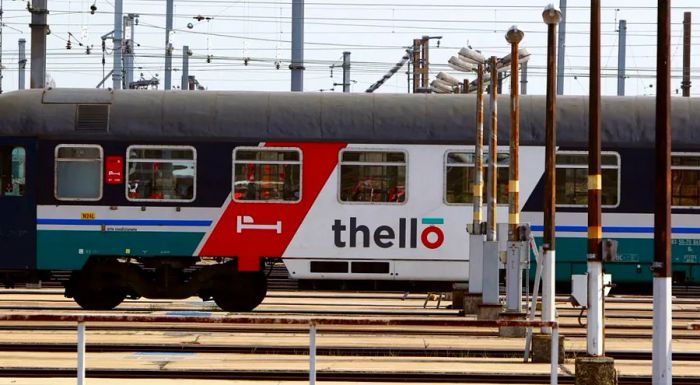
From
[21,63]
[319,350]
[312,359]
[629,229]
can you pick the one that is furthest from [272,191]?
[21,63]

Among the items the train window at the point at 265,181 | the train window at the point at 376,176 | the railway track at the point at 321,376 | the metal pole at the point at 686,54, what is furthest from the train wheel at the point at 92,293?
the metal pole at the point at 686,54

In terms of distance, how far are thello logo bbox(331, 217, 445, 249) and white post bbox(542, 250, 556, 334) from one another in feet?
18.8

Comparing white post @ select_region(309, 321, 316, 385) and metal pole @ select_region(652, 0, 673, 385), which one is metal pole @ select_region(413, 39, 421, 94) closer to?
metal pole @ select_region(652, 0, 673, 385)

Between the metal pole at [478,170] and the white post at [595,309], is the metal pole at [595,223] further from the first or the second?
the metal pole at [478,170]

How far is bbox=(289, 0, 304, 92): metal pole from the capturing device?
39312mm

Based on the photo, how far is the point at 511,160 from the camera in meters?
20.1

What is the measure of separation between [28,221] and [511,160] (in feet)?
26.1

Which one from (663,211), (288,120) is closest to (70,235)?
(288,120)

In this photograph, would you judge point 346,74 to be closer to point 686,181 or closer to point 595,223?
point 686,181

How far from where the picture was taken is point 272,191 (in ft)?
75.3

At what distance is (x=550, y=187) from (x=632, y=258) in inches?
217

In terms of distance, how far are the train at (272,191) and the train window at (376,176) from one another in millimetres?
23

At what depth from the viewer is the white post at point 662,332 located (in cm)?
1249

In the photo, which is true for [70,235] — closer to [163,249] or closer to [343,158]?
[163,249]
